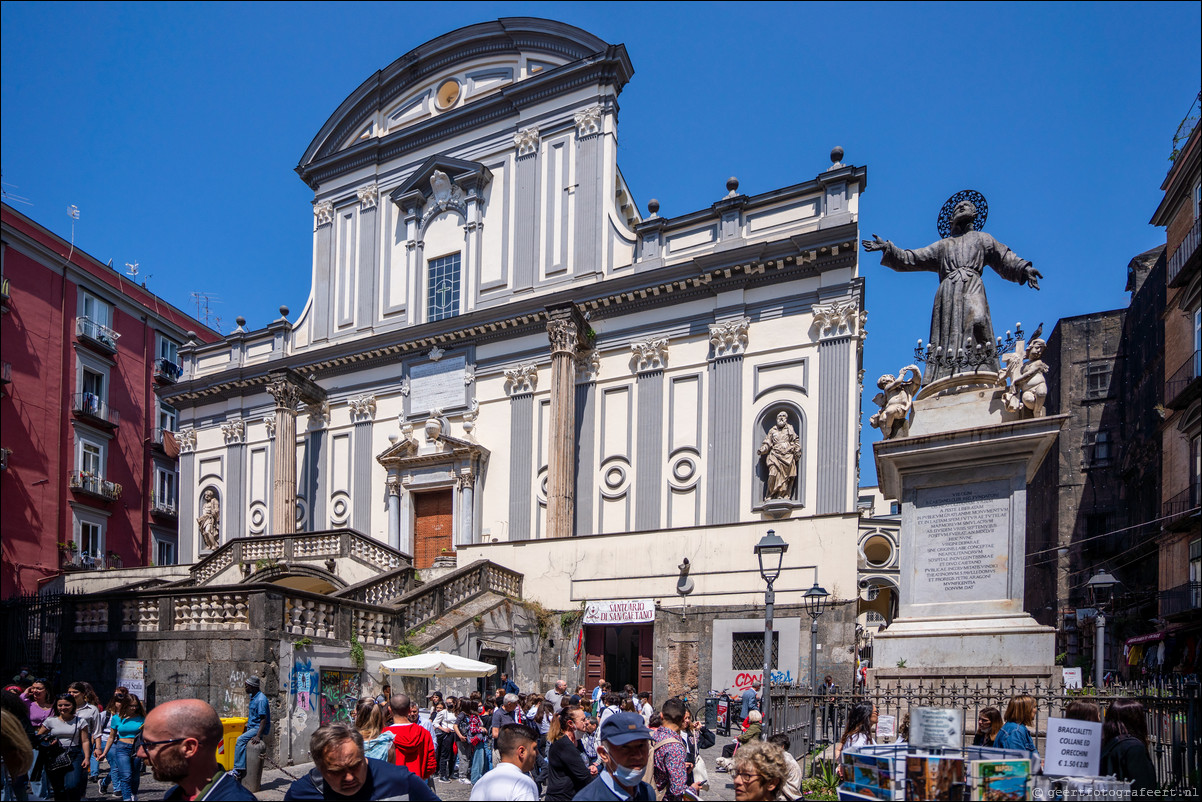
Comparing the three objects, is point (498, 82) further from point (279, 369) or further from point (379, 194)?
point (279, 369)

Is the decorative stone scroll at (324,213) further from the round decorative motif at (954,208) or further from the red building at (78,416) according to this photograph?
the round decorative motif at (954,208)

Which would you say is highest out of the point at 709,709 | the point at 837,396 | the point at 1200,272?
the point at 1200,272

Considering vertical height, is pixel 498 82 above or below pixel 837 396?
above

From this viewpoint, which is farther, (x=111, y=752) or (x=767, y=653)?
(x=767, y=653)

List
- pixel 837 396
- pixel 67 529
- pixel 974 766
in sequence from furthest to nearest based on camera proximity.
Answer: pixel 67 529
pixel 837 396
pixel 974 766

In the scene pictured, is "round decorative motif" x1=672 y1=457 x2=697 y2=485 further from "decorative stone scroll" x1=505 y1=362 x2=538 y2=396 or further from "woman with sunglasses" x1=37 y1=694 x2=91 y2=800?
"woman with sunglasses" x1=37 y1=694 x2=91 y2=800

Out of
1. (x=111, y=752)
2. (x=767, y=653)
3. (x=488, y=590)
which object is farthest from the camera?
(x=488, y=590)

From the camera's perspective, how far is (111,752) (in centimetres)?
1085

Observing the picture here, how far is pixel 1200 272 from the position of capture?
2898 cm

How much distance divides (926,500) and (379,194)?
27.3 m

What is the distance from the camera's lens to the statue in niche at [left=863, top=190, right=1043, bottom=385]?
11.2 m

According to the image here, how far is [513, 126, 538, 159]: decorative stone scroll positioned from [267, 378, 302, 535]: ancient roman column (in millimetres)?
11623

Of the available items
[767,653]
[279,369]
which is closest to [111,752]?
[767,653]

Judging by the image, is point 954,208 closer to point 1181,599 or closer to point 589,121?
point 589,121
